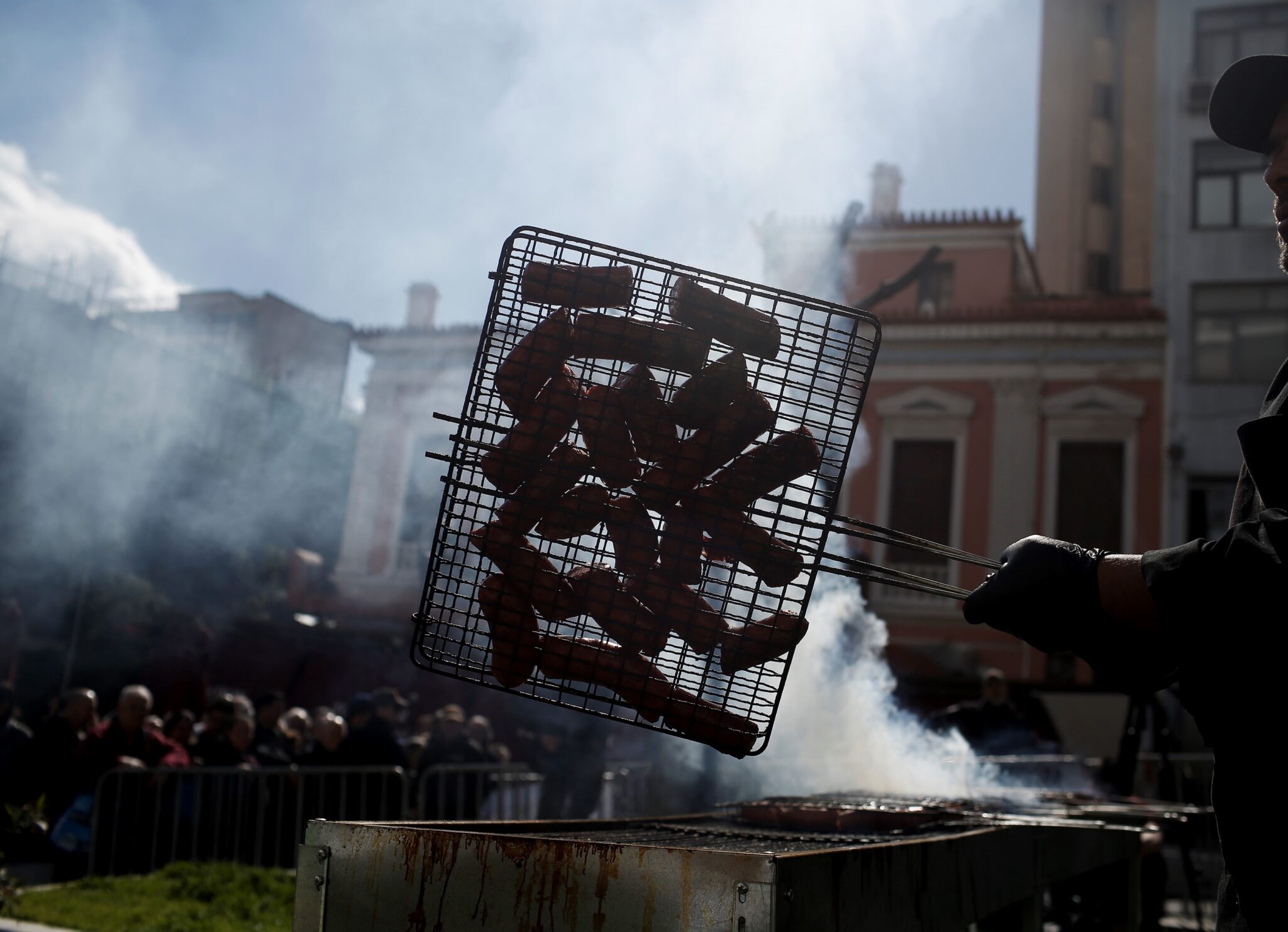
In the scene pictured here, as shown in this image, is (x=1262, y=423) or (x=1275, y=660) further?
(x=1262, y=423)

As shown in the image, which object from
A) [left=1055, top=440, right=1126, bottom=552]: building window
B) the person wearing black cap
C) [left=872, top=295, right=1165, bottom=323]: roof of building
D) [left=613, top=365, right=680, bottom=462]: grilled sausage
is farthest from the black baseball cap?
[left=1055, top=440, right=1126, bottom=552]: building window

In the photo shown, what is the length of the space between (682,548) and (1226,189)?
67.7 ft

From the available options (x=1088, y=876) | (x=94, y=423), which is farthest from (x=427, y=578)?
(x=94, y=423)

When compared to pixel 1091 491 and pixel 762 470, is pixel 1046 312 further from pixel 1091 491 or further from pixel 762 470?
pixel 762 470

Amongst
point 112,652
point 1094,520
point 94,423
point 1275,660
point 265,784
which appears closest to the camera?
point 1275,660

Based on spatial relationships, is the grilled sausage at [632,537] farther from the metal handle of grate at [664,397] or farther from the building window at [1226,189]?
the building window at [1226,189]

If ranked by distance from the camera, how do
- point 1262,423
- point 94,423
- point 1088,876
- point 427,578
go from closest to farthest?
point 1262,423 → point 427,578 → point 1088,876 → point 94,423

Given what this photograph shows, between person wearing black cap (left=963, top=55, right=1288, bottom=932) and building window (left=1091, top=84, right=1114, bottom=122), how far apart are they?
30910 millimetres

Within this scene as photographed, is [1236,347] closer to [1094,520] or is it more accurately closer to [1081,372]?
[1081,372]

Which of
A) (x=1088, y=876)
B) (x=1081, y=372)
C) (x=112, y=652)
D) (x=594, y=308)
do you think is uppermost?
(x=1081, y=372)

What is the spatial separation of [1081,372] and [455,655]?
18.1 m

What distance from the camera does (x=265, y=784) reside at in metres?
7.87

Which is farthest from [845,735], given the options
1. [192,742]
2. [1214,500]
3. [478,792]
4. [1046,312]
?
[1046,312]

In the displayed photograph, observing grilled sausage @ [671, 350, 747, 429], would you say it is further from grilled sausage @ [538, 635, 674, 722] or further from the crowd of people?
the crowd of people
